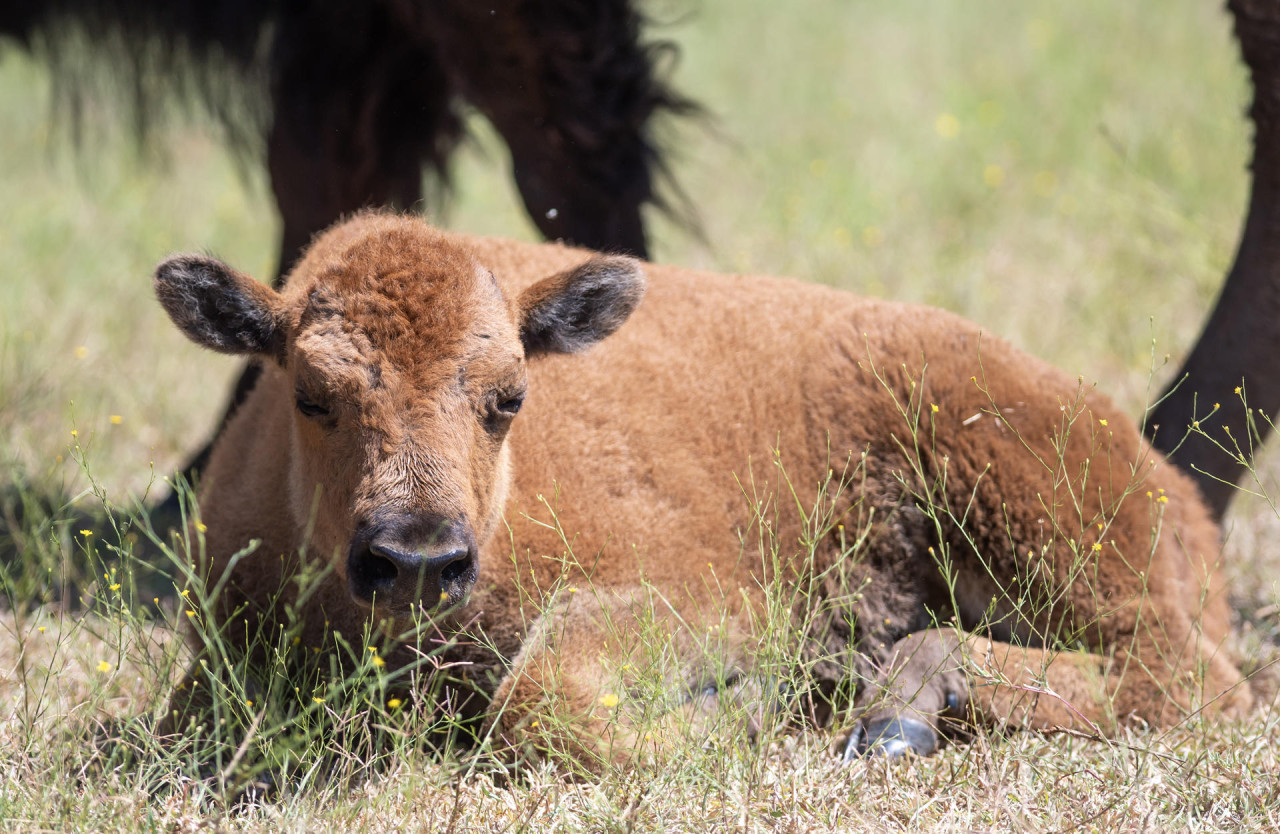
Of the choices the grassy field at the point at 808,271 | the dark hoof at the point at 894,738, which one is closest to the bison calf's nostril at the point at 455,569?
the grassy field at the point at 808,271

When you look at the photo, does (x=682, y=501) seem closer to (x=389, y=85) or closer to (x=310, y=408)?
(x=310, y=408)

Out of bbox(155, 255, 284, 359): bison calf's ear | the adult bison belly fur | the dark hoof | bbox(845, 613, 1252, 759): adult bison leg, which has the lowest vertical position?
the dark hoof

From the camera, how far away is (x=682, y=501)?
13.5 ft

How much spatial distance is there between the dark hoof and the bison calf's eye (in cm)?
177

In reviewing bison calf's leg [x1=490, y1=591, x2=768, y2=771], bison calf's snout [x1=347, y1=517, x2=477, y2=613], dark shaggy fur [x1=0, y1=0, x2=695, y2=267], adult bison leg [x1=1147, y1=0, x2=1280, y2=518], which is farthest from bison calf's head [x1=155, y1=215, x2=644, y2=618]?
adult bison leg [x1=1147, y1=0, x2=1280, y2=518]

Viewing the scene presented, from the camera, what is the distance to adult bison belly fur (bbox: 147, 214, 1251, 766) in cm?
325

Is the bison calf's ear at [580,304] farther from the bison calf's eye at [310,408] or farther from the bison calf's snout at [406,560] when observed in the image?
the bison calf's snout at [406,560]

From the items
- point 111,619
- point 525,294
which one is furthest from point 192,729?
point 525,294

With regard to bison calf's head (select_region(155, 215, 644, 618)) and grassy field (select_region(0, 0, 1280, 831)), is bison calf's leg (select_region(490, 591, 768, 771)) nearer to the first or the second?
grassy field (select_region(0, 0, 1280, 831))

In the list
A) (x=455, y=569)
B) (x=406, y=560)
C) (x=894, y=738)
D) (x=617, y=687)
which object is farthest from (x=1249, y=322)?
(x=406, y=560)

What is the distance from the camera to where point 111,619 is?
3.37 metres

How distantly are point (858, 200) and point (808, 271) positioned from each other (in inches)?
60.4

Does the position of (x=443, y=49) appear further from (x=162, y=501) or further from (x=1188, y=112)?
(x=1188, y=112)

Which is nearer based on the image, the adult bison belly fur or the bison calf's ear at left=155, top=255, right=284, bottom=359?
the adult bison belly fur
